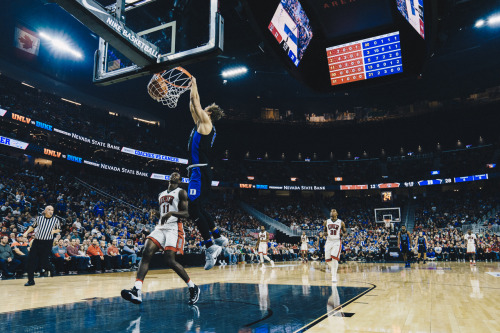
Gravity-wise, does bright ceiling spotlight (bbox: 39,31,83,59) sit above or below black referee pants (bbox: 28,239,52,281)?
above

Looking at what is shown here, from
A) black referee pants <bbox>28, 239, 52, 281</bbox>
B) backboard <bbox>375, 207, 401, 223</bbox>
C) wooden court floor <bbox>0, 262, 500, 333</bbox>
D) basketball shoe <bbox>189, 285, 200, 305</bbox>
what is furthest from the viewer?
backboard <bbox>375, 207, 401, 223</bbox>

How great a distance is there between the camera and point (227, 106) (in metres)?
33.2

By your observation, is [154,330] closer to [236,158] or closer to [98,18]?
[98,18]

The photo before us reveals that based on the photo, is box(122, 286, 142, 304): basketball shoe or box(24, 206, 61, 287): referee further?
box(24, 206, 61, 287): referee

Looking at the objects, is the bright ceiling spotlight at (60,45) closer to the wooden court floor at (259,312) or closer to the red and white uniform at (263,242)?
the red and white uniform at (263,242)

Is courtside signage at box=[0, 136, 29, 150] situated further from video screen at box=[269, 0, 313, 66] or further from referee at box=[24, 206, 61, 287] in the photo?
video screen at box=[269, 0, 313, 66]

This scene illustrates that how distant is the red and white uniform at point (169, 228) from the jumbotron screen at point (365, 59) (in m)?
7.14

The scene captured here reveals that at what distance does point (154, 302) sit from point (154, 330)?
73.5 inches

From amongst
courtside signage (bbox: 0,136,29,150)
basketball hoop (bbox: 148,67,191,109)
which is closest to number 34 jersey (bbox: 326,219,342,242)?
basketball hoop (bbox: 148,67,191,109)

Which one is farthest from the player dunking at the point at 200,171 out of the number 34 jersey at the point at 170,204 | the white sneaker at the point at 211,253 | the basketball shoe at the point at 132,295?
the basketball shoe at the point at 132,295

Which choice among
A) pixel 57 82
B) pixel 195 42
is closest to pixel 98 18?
pixel 195 42

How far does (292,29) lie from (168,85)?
13.8 ft

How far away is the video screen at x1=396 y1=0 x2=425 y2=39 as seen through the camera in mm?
7918

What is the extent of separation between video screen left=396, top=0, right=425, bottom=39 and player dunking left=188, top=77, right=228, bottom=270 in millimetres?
6111
